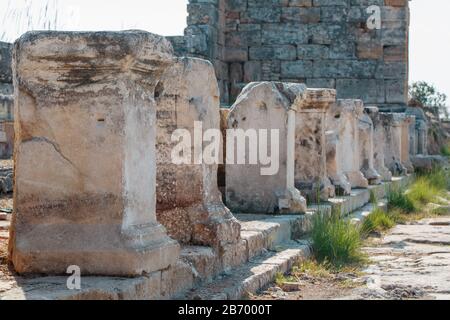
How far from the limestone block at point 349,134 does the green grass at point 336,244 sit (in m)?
3.79

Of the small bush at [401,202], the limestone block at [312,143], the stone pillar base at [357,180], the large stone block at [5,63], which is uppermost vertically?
the large stone block at [5,63]

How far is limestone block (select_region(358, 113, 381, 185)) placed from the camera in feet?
42.6

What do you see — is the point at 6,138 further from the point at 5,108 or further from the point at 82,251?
the point at 82,251

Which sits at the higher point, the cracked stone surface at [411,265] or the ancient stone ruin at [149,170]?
the ancient stone ruin at [149,170]

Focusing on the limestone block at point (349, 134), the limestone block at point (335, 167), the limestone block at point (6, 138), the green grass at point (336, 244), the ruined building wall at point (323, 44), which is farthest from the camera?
the ruined building wall at point (323, 44)

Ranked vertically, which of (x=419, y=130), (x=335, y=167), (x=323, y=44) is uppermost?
(x=323, y=44)

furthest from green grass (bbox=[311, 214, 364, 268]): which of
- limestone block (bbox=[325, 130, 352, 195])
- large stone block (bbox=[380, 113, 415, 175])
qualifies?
large stone block (bbox=[380, 113, 415, 175])

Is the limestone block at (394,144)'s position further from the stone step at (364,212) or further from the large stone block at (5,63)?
the large stone block at (5,63)

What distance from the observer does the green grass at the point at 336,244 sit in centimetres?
718

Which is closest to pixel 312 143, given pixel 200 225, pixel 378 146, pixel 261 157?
pixel 261 157

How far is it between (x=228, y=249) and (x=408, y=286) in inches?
53.9

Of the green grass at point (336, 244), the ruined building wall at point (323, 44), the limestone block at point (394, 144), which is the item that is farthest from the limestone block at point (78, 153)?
the ruined building wall at point (323, 44)

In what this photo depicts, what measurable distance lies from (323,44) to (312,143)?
10341 mm

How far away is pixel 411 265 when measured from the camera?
24.2 feet
